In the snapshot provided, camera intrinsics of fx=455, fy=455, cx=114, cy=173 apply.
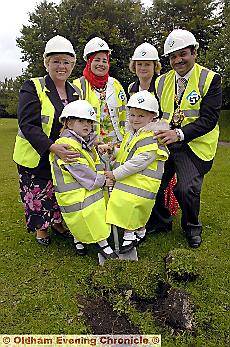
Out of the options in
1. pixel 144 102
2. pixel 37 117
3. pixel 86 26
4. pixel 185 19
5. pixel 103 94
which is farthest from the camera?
pixel 86 26

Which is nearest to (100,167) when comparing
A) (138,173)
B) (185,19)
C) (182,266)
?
(138,173)

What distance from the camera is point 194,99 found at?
5.41m

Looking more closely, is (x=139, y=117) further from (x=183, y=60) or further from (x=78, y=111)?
(x=183, y=60)

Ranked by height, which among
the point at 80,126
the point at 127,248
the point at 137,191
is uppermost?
the point at 80,126

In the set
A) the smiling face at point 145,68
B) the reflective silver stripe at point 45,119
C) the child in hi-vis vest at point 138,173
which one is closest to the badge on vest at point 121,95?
the smiling face at point 145,68

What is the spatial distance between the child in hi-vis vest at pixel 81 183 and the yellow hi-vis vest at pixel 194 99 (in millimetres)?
1079

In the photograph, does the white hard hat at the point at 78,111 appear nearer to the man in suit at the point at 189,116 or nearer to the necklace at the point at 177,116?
the man in suit at the point at 189,116

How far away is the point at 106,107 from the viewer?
223 inches

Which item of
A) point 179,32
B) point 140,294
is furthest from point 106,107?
point 140,294

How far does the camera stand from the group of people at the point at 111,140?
16.4 feet

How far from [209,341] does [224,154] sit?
12.4 metres

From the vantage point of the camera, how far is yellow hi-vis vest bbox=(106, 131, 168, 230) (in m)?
4.98

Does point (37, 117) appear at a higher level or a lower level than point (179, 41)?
lower

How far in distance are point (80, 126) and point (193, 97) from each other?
142cm
